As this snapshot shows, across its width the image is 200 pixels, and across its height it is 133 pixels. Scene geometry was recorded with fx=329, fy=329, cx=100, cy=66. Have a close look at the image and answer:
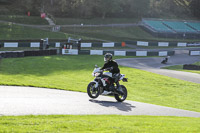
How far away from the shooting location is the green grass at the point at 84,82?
18.4 metres

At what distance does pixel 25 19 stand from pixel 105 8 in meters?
22.4

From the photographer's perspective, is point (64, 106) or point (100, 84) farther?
point (100, 84)

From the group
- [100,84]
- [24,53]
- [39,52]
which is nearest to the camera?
[100,84]

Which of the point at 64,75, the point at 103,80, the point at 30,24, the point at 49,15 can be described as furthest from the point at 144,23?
the point at 103,80

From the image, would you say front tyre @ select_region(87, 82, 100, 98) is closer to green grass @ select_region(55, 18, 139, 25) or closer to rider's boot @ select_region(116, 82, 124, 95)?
rider's boot @ select_region(116, 82, 124, 95)

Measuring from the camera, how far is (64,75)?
24.0m

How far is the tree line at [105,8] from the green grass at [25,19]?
13.4ft

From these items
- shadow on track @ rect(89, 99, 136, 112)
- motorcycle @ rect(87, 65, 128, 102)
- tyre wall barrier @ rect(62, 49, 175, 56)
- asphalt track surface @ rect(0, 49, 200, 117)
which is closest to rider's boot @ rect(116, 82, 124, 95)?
motorcycle @ rect(87, 65, 128, 102)

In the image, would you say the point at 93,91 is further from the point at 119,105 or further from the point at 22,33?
the point at 22,33

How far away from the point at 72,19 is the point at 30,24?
14.0 metres

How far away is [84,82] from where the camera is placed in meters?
21.6

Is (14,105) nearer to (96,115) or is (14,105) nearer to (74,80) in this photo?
(96,115)

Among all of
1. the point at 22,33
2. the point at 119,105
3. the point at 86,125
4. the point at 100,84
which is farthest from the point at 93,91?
the point at 22,33

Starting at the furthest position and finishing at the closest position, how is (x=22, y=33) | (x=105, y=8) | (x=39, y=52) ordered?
1. (x=105, y=8)
2. (x=22, y=33)
3. (x=39, y=52)
